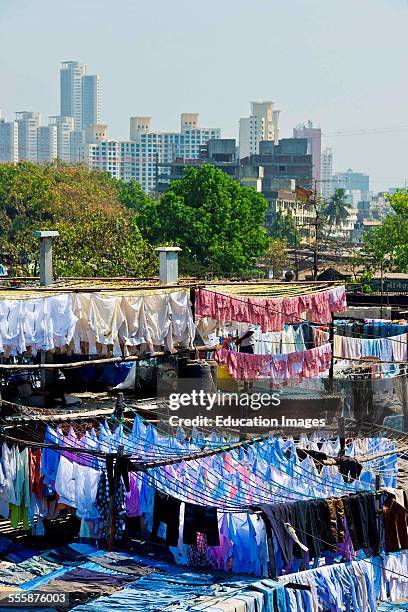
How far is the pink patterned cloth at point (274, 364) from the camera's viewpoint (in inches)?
746

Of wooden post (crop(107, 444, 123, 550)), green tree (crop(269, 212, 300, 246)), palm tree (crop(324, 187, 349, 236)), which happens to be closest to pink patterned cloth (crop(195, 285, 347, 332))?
wooden post (crop(107, 444, 123, 550))

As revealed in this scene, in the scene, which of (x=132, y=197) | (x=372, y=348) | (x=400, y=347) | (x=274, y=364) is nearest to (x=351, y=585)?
(x=274, y=364)

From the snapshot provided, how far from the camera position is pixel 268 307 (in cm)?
1977

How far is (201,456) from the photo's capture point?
1405cm

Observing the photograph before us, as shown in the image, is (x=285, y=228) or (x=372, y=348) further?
(x=285, y=228)

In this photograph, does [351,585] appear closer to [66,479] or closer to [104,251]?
[66,479]

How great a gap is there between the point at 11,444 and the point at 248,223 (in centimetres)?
4064

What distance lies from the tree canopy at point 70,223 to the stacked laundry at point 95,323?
59.0 feet

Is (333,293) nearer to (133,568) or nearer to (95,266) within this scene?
(133,568)

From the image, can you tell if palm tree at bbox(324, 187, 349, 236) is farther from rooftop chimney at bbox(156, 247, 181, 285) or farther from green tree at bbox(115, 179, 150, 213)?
rooftop chimney at bbox(156, 247, 181, 285)

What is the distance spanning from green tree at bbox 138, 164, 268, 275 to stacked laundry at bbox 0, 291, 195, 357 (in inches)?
1267

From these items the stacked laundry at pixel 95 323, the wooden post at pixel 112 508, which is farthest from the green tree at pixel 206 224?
the wooden post at pixel 112 508

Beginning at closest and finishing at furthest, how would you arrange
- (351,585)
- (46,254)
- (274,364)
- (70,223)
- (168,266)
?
1. (351,585)
2. (274,364)
3. (46,254)
4. (168,266)
5. (70,223)

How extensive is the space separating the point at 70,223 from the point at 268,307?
133 feet
